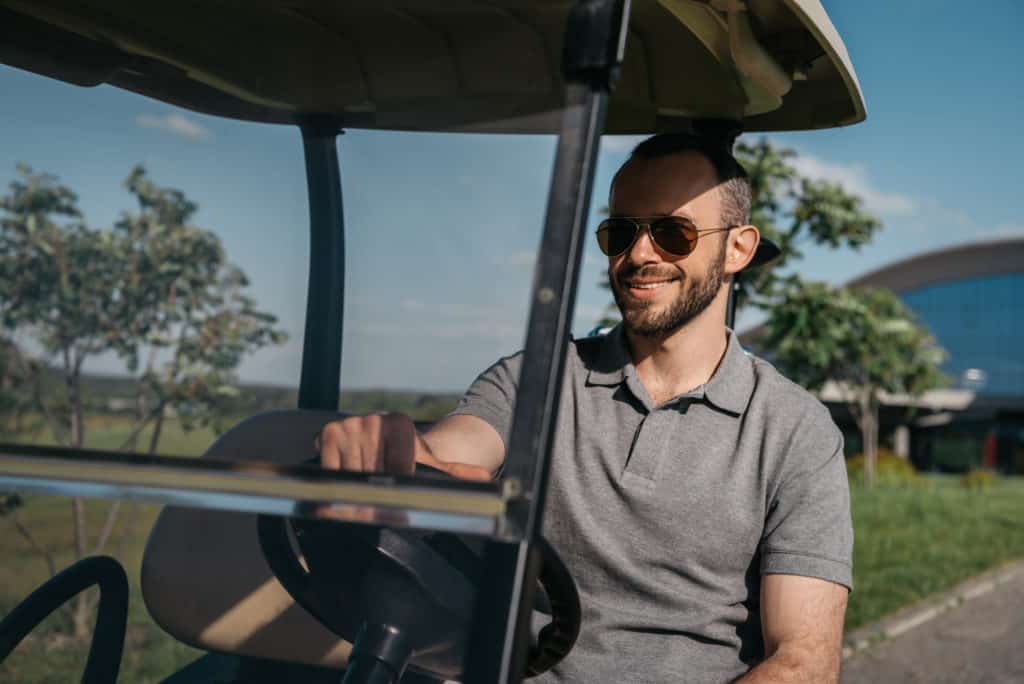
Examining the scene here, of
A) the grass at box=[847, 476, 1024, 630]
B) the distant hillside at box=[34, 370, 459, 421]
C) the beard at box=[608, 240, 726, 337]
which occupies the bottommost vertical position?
the grass at box=[847, 476, 1024, 630]

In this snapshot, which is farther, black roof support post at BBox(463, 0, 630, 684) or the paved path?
the paved path

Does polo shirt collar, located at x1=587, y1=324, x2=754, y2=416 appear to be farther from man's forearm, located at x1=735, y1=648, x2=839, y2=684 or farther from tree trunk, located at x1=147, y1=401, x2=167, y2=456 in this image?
tree trunk, located at x1=147, y1=401, x2=167, y2=456

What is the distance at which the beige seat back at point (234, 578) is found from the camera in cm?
124

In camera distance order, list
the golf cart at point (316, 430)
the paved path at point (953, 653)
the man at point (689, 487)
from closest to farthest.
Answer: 1. the golf cart at point (316, 430)
2. the man at point (689, 487)
3. the paved path at point (953, 653)

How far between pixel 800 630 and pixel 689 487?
31 centimetres

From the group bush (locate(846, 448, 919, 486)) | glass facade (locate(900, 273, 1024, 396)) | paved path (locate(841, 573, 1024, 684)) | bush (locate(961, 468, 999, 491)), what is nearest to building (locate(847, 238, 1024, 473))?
glass facade (locate(900, 273, 1024, 396))

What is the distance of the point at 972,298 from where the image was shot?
44.9 m

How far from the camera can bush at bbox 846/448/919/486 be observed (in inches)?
755

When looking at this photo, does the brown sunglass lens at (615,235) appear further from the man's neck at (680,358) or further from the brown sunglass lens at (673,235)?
the man's neck at (680,358)

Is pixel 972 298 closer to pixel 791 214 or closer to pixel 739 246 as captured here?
pixel 791 214

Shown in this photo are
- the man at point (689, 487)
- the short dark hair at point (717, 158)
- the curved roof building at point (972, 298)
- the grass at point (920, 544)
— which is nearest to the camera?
the man at point (689, 487)

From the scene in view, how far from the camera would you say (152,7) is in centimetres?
130

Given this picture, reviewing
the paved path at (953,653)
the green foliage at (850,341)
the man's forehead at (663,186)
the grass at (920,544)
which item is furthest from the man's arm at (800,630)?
the green foliage at (850,341)

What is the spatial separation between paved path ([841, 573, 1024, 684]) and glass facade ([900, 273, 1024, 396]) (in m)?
40.7
